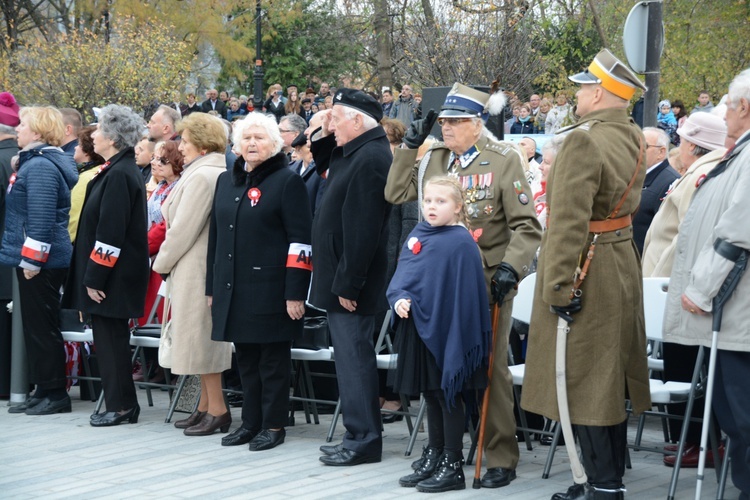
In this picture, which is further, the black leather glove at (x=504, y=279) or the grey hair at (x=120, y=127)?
the grey hair at (x=120, y=127)

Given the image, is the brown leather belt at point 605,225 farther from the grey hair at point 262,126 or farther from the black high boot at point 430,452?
the grey hair at point 262,126

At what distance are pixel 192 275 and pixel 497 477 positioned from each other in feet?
8.39

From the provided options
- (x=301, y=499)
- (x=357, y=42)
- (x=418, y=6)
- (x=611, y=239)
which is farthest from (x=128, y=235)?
(x=357, y=42)

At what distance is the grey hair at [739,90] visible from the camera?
5086mm

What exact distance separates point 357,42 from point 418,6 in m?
10.4

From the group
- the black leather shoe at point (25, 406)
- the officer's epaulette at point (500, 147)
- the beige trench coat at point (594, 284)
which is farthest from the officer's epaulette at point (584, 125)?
the black leather shoe at point (25, 406)

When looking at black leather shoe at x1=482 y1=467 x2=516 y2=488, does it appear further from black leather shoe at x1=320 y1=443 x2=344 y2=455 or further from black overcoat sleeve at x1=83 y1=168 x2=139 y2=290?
black overcoat sleeve at x1=83 y1=168 x2=139 y2=290

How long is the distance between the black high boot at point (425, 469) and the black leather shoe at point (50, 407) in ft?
11.0

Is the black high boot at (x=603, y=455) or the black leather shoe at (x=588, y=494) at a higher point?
the black high boot at (x=603, y=455)

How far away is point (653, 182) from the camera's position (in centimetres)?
791

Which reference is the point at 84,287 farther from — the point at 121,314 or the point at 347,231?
the point at 347,231

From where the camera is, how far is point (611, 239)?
5293 mm

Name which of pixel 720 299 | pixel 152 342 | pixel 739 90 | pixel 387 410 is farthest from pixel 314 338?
pixel 739 90

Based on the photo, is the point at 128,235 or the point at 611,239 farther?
the point at 128,235
